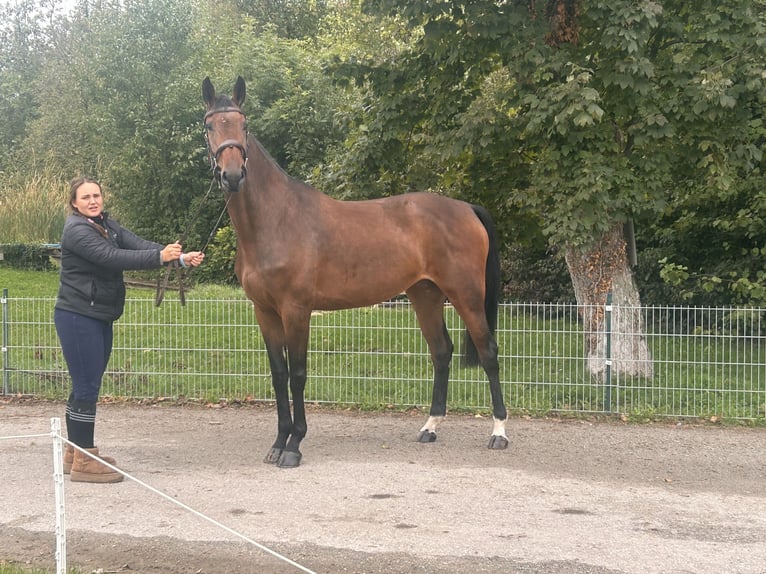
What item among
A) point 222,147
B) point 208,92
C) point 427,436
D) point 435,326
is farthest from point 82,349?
point 435,326

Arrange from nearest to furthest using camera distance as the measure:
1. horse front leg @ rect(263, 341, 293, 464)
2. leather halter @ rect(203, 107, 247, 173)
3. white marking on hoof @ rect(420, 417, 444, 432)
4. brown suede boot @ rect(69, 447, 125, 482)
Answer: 1. brown suede boot @ rect(69, 447, 125, 482)
2. leather halter @ rect(203, 107, 247, 173)
3. horse front leg @ rect(263, 341, 293, 464)
4. white marking on hoof @ rect(420, 417, 444, 432)

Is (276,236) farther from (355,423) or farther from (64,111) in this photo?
(64,111)

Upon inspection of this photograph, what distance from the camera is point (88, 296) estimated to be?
18.4 feet

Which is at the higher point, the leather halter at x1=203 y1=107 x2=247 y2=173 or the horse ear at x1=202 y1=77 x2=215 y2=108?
the horse ear at x1=202 y1=77 x2=215 y2=108

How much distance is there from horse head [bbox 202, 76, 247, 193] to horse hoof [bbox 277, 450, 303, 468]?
2.05 metres

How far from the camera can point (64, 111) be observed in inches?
1156

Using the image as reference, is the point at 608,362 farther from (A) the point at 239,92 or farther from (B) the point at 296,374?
(A) the point at 239,92

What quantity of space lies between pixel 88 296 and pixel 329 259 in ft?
6.21

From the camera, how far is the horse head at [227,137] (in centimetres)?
576

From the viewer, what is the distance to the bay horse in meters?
6.25

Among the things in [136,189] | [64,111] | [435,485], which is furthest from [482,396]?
[64,111]

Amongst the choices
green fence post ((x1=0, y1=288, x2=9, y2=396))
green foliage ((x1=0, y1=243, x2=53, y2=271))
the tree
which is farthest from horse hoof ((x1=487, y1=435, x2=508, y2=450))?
green foliage ((x1=0, y1=243, x2=53, y2=271))

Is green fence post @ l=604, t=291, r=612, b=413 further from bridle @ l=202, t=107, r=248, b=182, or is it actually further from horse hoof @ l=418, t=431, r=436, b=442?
bridle @ l=202, t=107, r=248, b=182

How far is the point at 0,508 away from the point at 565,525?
11.6 feet
